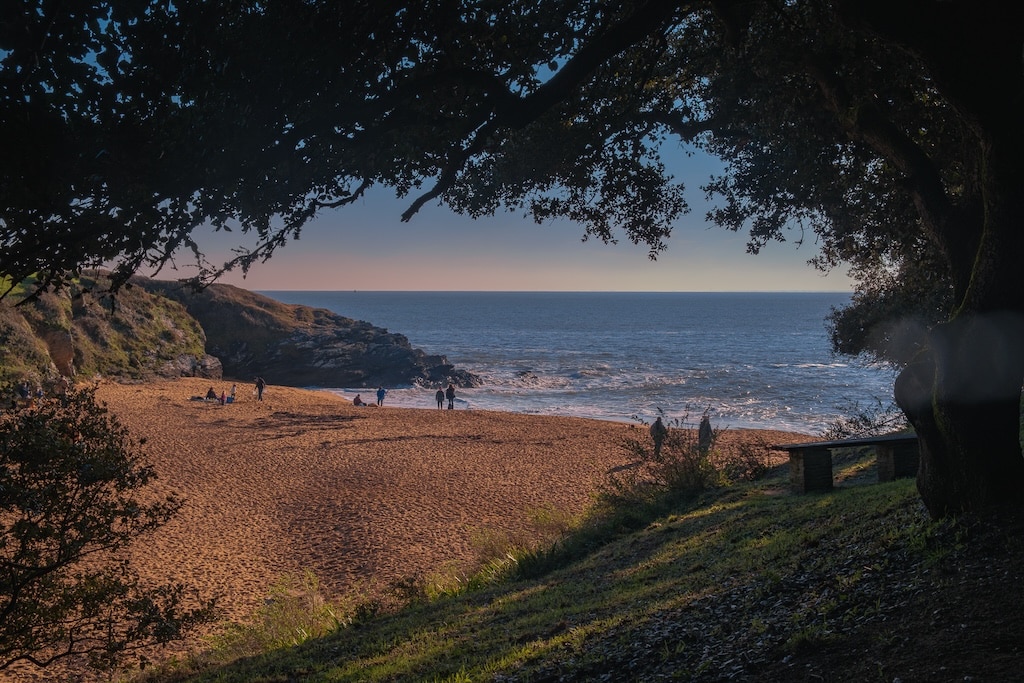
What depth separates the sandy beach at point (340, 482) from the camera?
14.3 metres

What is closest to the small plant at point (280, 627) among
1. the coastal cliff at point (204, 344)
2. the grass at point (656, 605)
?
the grass at point (656, 605)

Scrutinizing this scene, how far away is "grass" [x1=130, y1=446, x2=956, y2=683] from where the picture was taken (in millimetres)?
4906

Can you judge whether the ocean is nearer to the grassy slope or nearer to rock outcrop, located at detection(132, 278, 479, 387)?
rock outcrop, located at detection(132, 278, 479, 387)

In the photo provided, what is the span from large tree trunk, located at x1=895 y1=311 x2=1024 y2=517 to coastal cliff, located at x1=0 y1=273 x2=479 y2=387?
117 feet

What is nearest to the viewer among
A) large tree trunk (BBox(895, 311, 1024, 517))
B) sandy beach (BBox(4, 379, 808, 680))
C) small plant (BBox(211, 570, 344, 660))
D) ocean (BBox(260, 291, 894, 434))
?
large tree trunk (BBox(895, 311, 1024, 517))

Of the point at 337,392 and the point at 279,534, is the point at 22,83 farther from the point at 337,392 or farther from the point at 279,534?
the point at 337,392

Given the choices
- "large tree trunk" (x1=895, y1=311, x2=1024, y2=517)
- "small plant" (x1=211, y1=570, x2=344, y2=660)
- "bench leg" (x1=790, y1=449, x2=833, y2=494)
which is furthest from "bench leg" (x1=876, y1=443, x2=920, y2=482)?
"small plant" (x1=211, y1=570, x2=344, y2=660)

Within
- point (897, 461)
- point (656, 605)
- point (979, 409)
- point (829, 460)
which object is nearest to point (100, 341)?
point (829, 460)

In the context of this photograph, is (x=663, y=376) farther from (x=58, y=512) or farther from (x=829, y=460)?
(x=58, y=512)

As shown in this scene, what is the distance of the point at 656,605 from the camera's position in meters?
6.19

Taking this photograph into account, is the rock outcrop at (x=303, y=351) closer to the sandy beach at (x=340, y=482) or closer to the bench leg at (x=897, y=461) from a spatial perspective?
the sandy beach at (x=340, y=482)

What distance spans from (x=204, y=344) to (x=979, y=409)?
55.1 meters

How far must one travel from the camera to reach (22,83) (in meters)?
4.28

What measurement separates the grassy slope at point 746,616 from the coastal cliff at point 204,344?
31700mm
